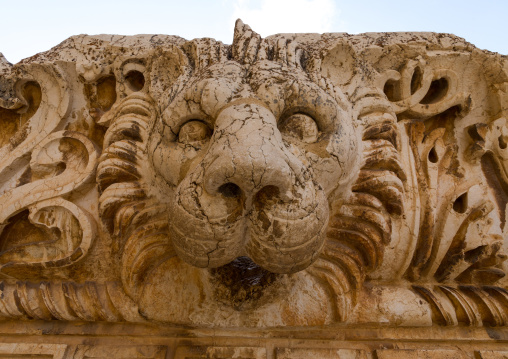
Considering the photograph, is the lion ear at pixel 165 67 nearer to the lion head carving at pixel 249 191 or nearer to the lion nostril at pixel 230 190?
the lion head carving at pixel 249 191

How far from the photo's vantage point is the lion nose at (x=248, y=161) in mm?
702

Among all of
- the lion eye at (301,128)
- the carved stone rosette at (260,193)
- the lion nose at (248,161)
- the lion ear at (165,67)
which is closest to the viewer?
the lion nose at (248,161)

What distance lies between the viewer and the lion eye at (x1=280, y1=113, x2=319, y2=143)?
3.00 ft

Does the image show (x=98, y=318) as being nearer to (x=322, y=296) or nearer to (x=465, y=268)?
(x=322, y=296)

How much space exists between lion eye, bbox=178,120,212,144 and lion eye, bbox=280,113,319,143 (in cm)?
22

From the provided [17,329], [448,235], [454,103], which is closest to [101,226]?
[17,329]

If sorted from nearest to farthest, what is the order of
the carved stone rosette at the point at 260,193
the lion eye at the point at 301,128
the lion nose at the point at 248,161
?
the lion nose at the point at 248,161 → the carved stone rosette at the point at 260,193 → the lion eye at the point at 301,128

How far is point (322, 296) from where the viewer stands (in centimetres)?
104

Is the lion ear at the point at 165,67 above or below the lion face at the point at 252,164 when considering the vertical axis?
above

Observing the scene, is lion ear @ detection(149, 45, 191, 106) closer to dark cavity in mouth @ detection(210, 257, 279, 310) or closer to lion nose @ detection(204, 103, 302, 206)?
lion nose @ detection(204, 103, 302, 206)

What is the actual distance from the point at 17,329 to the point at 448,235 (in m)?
1.48

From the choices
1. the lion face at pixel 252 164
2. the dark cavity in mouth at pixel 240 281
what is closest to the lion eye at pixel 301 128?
the lion face at pixel 252 164

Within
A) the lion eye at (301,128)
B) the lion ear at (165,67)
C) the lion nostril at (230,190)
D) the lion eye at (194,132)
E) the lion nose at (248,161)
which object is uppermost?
the lion ear at (165,67)

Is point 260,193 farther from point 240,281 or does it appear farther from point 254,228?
point 240,281
